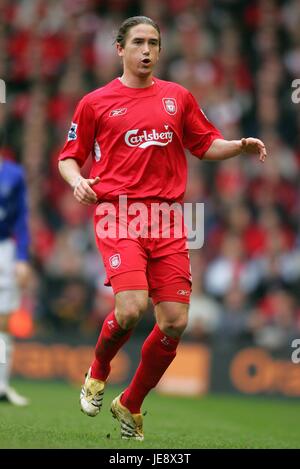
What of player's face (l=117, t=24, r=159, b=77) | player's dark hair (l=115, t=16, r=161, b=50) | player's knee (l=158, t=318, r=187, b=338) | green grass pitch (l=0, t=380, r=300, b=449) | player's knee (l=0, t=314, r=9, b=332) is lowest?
green grass pitch (l=0, t=380, r=300, b=449)

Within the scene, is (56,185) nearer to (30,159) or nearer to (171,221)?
(30,159)

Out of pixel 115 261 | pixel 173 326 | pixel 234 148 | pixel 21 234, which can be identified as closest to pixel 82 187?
pixel 115 261

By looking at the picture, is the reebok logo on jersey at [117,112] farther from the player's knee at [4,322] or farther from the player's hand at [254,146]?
the player's knee at [4,322]

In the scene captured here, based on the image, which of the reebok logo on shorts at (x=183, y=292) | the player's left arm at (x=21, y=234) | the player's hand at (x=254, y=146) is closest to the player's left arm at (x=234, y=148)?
the player's hand at (x=254, y=146)

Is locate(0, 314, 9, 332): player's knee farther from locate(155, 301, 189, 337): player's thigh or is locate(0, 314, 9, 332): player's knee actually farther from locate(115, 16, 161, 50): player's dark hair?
locate(115, 16, 161, 50): player's dark hair

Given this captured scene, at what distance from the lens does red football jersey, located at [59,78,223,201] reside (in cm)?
704

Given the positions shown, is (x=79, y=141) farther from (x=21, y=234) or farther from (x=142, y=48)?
(x=21, y=234)

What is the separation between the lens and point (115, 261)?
6.90 m

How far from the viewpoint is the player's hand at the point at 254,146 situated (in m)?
7.13

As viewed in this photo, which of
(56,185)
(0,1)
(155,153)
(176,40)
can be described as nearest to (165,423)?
(155,153)

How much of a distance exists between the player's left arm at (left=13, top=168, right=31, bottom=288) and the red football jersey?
7.75ft

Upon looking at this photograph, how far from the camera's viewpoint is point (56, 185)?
1612 cm

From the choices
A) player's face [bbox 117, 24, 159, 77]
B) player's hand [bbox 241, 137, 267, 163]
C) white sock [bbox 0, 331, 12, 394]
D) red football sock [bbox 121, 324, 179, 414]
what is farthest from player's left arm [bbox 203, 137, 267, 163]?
white sock [bbox 0, 331, 12, 394]
